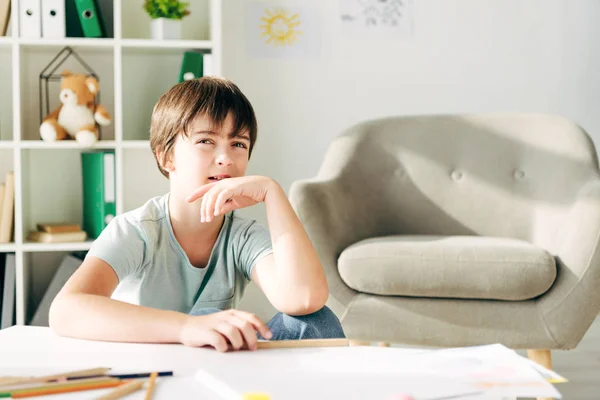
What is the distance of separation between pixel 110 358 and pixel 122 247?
37 cm

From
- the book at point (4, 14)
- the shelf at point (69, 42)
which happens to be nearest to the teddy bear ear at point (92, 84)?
the shelf at point (69, 42)

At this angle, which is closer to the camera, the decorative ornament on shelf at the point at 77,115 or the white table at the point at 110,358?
the white table at the point at 110,358

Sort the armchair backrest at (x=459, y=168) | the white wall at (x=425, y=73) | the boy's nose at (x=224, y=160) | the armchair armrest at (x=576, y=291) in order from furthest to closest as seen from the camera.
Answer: the white wall at (x=425, y=73)
the armchair backrest at (x=459, y=168)
the armchair armrest at (x=576, y=291)
the boy's nose at (x=224, y=160)

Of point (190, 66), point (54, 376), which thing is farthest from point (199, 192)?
point (190, 66)

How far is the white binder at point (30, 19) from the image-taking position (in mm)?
2436

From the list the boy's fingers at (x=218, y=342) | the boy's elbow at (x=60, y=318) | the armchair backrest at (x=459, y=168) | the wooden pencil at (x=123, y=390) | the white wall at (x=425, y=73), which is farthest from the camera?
the white wall at (x=425, y=73)

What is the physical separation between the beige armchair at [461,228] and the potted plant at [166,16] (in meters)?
0.74

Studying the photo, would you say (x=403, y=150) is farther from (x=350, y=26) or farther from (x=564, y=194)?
(x=350, y=26)

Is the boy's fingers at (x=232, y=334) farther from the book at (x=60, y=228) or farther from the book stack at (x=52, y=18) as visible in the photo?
the book stack at (x=52, y=18)

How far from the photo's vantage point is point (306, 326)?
102 cm

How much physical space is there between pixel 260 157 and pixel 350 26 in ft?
2.30

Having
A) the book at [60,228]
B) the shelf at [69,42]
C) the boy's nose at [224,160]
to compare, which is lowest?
the book at [60,228]

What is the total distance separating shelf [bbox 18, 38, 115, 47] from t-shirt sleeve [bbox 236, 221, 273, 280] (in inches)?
55.6

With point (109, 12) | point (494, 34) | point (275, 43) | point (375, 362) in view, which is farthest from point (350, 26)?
point (375, 362)
